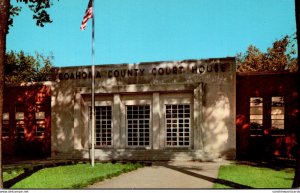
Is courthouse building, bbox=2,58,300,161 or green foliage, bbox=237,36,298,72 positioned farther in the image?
green foliage, bbox=237,36,298,72

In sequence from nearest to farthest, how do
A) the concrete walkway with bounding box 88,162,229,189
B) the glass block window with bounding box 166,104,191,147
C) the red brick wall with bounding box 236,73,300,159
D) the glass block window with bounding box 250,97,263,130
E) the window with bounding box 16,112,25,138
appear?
the concrete walkway with bounding box 88,162,229,189, the red brick wall with bounding box 236,73,300,159, the glass block window with bounding box 250,97,263,130, the glass block window with bounding box 166,104,191,147, the window with bounding box 16,112,25,138

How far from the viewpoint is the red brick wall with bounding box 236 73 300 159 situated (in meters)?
21.5

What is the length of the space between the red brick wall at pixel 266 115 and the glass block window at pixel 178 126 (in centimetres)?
281

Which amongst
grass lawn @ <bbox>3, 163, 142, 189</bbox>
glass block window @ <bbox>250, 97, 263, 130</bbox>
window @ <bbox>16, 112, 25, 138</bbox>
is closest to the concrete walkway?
grass lawn @ <bbox>3, 163, 142, 189</bbox>

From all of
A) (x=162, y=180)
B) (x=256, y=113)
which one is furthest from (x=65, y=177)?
(x=256, y=113)

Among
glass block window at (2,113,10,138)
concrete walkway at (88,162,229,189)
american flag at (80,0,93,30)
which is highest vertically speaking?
american flag at (80,0,93,30)

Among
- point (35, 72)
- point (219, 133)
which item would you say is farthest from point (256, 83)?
point (35, 72)

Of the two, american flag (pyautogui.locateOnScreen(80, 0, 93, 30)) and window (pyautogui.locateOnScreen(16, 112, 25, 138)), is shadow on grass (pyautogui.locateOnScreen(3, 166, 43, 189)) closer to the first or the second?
american flag (pyautogui.locateOnScreen(80, 0, 93, 30))

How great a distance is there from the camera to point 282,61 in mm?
43969

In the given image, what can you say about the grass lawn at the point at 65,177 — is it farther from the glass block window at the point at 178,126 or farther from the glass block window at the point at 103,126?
the glass block window at the point at 103,126

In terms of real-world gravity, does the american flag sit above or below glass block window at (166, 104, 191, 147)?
above

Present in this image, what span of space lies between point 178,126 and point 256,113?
171 inches

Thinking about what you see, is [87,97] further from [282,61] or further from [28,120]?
[282,61]

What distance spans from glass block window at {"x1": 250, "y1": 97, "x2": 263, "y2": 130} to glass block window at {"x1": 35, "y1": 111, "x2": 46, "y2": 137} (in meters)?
12.8
